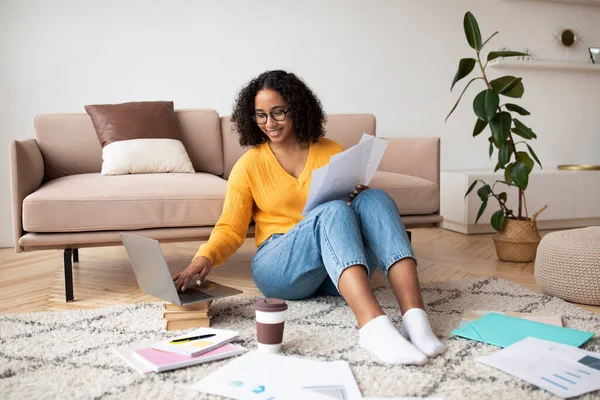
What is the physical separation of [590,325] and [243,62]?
9.16ft

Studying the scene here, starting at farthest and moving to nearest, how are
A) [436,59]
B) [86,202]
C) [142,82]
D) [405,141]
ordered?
[436,59]
[142,82]
[405,141]
[86,202]

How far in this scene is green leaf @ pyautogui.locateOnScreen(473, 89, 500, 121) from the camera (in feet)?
9.62

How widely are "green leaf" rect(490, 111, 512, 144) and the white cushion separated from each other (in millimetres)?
1564

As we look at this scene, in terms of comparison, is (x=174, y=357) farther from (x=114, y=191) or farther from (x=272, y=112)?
(x=114, y=191)

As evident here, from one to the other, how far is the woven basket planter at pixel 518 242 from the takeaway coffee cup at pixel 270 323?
1.95 meters

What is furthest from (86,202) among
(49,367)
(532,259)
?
(532,259)

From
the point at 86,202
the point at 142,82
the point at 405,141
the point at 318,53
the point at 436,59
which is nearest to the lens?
the point at 86,202

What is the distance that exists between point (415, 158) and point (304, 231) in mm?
1429

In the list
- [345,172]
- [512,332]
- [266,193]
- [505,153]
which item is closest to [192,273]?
[266,193]

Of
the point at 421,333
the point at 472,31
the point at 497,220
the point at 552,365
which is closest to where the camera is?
the point at 552,365

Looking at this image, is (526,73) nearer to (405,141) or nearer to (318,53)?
(318,53)

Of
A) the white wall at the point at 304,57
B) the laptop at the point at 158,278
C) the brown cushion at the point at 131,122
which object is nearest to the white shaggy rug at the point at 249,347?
the laptop at the point at 158,278

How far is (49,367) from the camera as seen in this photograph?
1516mm

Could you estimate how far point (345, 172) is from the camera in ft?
6.00
